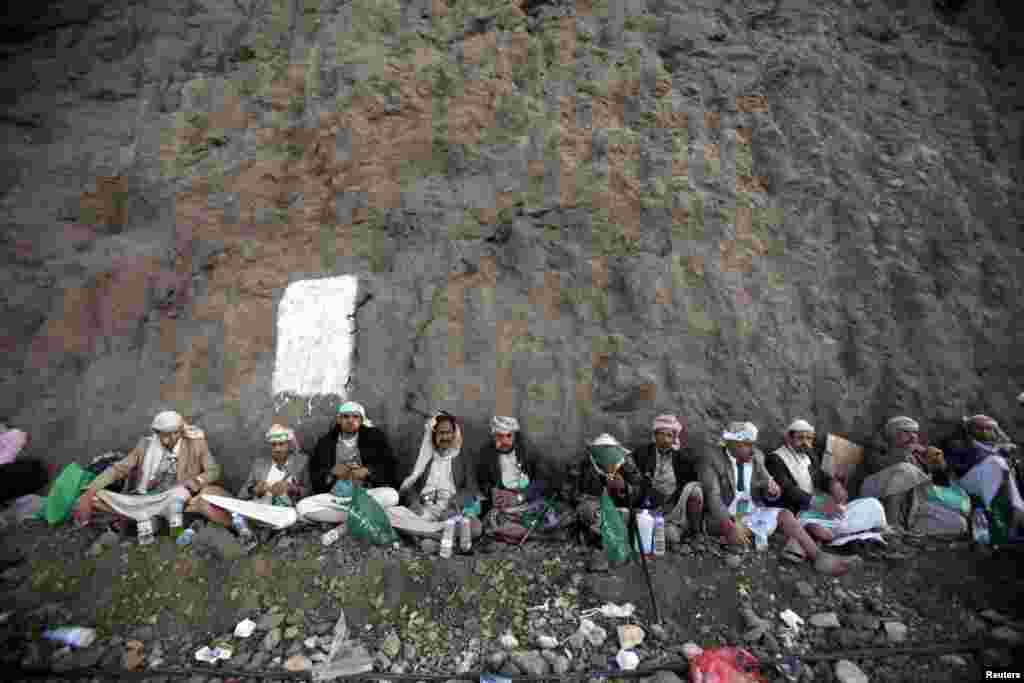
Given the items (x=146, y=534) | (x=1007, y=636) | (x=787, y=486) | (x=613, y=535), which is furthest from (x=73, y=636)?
(x=1007, y=636)

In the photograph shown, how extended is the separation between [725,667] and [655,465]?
1.39 m

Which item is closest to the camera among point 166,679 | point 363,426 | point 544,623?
point 166,679

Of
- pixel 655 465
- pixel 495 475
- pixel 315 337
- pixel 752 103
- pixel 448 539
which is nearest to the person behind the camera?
pixel 448 539

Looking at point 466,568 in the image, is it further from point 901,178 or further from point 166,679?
point 901,178

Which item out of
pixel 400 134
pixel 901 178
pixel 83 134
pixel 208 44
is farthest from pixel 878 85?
pixel 83 134

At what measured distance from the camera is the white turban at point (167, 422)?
3842mm

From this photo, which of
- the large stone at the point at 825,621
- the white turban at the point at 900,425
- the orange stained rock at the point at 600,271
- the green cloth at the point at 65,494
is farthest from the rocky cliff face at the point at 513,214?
the large stone at the point at 825,621

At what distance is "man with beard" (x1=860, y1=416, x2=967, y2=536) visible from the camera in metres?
3.67

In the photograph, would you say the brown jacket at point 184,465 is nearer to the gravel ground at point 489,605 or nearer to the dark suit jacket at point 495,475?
the gravel ground at point 489,605

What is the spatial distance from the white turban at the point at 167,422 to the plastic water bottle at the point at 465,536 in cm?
247

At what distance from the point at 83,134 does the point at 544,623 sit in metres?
6.66

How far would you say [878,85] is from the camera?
5344mm

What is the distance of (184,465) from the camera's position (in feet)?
12.8

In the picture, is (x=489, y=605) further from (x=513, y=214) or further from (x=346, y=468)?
(x=513, y=214)
